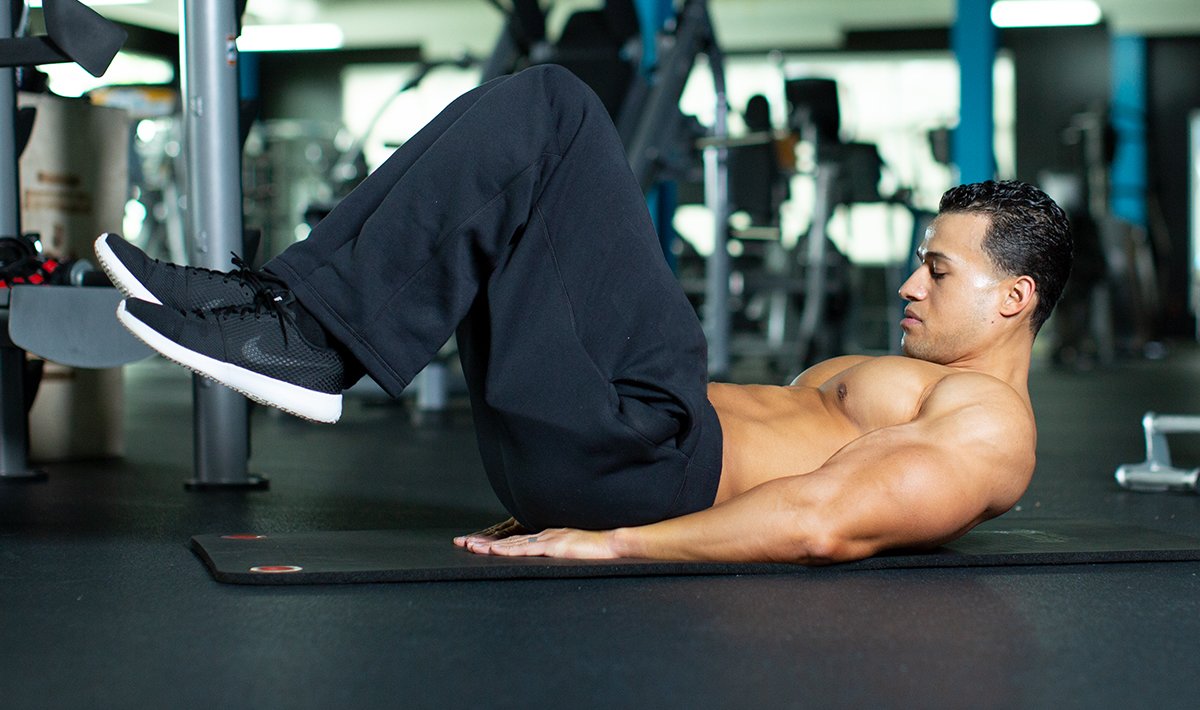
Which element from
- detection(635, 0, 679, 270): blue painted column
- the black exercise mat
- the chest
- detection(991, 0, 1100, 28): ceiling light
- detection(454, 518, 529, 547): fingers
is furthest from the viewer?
detection(991, 0, 1100, 28): ceiling light

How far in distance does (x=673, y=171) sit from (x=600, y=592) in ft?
12.7

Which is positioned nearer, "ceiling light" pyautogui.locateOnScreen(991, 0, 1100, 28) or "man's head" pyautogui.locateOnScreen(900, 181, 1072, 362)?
"man's head" pyautogui.locateOnScreen(900, 181, 1072, 362)

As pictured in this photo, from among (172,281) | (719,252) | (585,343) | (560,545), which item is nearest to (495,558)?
(560,545)

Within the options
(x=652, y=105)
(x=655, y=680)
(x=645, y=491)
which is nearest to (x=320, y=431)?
(x=652, y=105)

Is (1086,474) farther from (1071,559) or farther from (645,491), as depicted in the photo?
(645,491)

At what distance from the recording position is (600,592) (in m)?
1.63

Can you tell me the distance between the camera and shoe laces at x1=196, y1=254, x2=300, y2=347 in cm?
159

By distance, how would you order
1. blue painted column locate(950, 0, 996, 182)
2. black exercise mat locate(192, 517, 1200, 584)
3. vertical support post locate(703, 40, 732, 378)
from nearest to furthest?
black exercise mat locate(192, 517, 1200, 584) → vertical support post locate(703, 40, 732, 378) → blue painted column locate(950, 0, 996, 182)

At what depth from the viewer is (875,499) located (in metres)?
1.66

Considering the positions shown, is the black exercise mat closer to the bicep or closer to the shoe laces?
the bicep

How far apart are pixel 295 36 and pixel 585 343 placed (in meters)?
12.4

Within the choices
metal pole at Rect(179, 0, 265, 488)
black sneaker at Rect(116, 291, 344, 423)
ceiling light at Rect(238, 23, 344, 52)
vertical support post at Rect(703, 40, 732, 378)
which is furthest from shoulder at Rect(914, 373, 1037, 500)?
ceiling light at Rect(238, 23, 344, 52)

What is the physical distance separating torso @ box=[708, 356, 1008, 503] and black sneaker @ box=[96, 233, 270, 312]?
677 millimetres

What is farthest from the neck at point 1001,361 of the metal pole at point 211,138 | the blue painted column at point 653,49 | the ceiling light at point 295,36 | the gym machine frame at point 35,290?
the ceiling light at point 295,36
